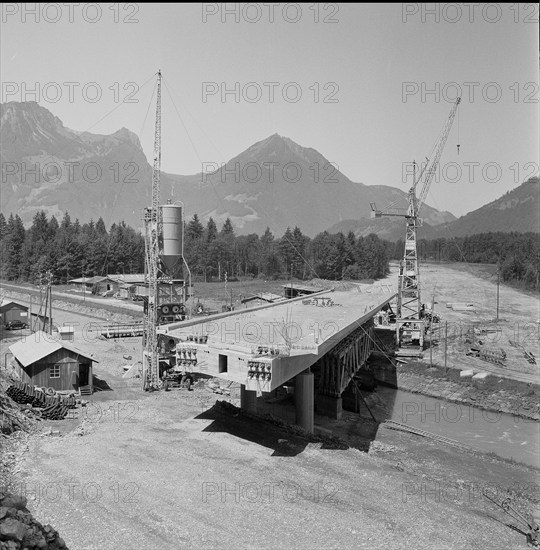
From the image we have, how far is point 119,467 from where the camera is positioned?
25.2 m

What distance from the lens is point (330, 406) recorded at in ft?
129

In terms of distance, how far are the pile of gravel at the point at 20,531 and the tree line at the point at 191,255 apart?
108708 millimetres

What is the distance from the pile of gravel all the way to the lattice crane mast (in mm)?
24815

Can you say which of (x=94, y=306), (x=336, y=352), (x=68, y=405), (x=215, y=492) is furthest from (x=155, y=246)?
(x=94, y=306)

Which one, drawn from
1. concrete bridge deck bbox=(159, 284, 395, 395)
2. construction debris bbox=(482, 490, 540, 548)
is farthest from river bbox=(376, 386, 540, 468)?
construction debris bbox=(482, 490, 540, 548)

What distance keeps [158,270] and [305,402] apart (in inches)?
762

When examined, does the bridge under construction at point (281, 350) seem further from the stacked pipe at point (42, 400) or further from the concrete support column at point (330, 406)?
the stacked pipe at point (42, 400)

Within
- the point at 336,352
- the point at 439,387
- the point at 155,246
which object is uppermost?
the point at 155,246

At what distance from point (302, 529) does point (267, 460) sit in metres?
6.69

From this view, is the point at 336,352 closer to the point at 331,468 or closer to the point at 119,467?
Answer: the point at 331,468

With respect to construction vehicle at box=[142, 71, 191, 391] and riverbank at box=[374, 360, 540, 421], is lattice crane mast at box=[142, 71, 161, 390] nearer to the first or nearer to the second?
construction vehicle at box=[142, 71, 191, 391]

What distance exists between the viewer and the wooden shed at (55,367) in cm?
3647

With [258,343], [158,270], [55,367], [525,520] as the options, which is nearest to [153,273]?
[158,270]

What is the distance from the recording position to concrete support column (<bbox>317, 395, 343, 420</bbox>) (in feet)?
128
